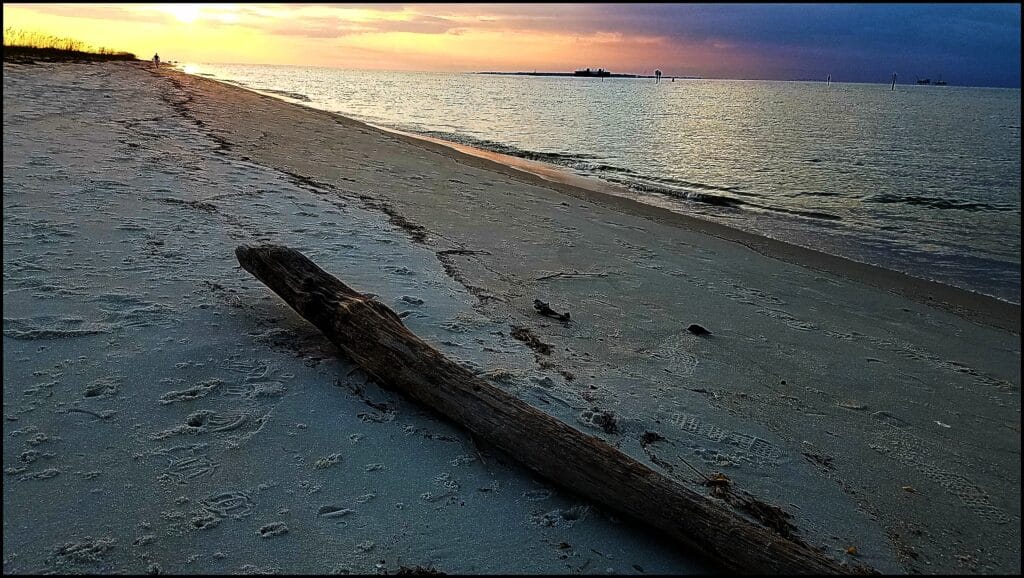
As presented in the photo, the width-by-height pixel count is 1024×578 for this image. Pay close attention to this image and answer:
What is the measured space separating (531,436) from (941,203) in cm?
1533

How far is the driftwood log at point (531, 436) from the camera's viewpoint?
227 centimetres

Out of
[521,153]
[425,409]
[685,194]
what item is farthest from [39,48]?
[425,409]

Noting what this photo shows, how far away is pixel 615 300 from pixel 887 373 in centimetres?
220

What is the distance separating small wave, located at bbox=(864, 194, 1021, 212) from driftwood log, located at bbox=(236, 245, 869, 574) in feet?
46.4

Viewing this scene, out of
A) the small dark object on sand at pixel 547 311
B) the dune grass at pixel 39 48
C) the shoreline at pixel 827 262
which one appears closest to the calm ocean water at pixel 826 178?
the shoreline at pixel 827 262

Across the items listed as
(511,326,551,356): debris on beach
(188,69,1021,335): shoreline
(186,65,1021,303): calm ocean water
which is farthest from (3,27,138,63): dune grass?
(511,326,551,356): debris on beach

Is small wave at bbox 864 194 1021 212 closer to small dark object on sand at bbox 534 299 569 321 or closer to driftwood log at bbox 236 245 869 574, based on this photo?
small dark object on sand at bbox 534 299 569 321

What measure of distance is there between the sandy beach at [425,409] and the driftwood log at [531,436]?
0.10 metres

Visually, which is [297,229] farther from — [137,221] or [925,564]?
[925,564]

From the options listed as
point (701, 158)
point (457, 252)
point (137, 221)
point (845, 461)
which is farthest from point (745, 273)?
point (701, 158)

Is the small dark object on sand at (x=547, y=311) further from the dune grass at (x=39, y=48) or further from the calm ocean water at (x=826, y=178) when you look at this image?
the dune grass at (x=39, y=48)

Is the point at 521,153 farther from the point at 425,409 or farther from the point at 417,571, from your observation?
the point at 417,571

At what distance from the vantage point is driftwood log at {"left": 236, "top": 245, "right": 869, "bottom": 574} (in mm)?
2270

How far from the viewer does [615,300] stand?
5.45 meters
